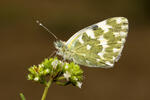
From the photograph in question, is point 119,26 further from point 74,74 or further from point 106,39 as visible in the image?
point 74,74

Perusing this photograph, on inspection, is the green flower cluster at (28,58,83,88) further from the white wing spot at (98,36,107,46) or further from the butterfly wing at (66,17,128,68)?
the white wing spot at (98,36,107,46)

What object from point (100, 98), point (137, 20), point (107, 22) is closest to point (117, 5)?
point (137, 20)

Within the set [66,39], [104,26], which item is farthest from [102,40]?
[66,39]

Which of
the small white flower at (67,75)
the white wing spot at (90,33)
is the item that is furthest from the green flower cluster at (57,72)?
the white wing spot at (90,33)

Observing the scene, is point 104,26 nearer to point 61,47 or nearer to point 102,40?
point 102,40

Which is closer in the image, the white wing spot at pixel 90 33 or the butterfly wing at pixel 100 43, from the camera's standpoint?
the butterfly wing at pixel 100 43

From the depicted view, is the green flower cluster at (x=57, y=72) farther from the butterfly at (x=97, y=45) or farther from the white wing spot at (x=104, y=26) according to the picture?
the white wing spot at (x=104, y=26)

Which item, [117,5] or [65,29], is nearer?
[65,29]
